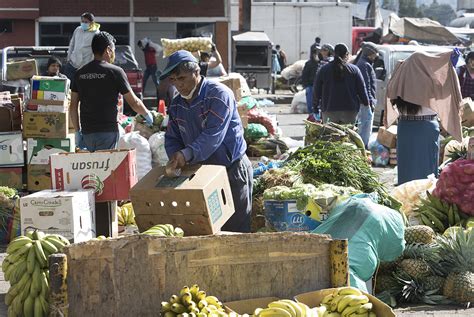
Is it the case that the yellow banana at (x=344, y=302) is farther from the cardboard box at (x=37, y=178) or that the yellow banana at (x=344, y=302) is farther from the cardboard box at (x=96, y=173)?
the cardboard box at (x=37, y=178)

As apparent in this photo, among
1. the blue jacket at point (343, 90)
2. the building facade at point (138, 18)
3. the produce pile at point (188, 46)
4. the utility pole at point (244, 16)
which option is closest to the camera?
the blue jacket at point (343, 90)

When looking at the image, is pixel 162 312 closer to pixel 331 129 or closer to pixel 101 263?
pixel 101 263

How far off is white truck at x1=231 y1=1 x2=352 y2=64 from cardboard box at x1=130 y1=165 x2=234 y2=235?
3641 centimetres

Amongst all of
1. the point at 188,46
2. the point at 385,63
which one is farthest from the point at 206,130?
the point at 385,63

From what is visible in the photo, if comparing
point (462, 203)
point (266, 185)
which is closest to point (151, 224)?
point (266, 185)

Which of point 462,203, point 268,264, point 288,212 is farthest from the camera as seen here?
point 462,203

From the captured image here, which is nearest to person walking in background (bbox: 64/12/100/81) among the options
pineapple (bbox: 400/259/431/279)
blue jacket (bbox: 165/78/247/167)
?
blue jacket (bbox: 165/78/247/167)

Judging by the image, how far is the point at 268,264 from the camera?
5.93 m

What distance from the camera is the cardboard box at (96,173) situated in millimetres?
8016

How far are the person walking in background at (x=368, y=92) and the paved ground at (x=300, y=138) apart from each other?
636mm

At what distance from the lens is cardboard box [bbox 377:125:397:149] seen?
620 inches

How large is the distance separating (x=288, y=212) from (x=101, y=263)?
2.87m

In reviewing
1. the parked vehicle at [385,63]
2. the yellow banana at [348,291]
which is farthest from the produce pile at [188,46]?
the yellow banana at [348,291]

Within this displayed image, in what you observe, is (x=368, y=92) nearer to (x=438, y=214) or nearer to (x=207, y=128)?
(x=438, y=214)
